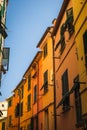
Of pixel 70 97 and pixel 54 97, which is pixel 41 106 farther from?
pixel 70 97

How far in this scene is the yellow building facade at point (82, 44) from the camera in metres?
10.9

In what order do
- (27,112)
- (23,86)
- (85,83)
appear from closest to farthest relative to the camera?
(85,83) < (27,112) < (23,86)

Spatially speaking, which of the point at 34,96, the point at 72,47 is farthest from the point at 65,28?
the point at 34,96

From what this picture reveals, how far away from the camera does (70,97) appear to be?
44.8 ft

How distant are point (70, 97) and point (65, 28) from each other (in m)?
4.01

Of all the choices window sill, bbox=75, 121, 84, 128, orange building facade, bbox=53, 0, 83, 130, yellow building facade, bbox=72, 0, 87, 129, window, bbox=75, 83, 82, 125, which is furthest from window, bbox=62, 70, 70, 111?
yellow building facade, bbox=72, 0, 87, 129

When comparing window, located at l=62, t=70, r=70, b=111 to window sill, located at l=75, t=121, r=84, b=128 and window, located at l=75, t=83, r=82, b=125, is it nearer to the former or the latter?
window, located at l=75, t=83, r=82, b=125

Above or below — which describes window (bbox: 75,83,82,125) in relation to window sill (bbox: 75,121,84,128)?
above

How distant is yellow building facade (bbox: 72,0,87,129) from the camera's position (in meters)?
10.9

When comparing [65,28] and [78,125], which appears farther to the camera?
[65,28]

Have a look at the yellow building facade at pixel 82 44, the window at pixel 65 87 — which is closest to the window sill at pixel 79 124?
the yellow building facade at pixel 82 44

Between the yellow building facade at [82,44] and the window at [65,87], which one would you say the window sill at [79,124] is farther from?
the window at [65,87]

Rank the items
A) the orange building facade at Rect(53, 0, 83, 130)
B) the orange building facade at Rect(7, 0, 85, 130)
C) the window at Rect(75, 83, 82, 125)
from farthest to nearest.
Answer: the orange building facade at Rect(7, 0, 85, 130), the orange building facade at Rect(53, 0, 83, 130), the window at Rect(75, 83, 82, 125)

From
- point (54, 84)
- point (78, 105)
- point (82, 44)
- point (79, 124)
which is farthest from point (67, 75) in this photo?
point (54, 84)
